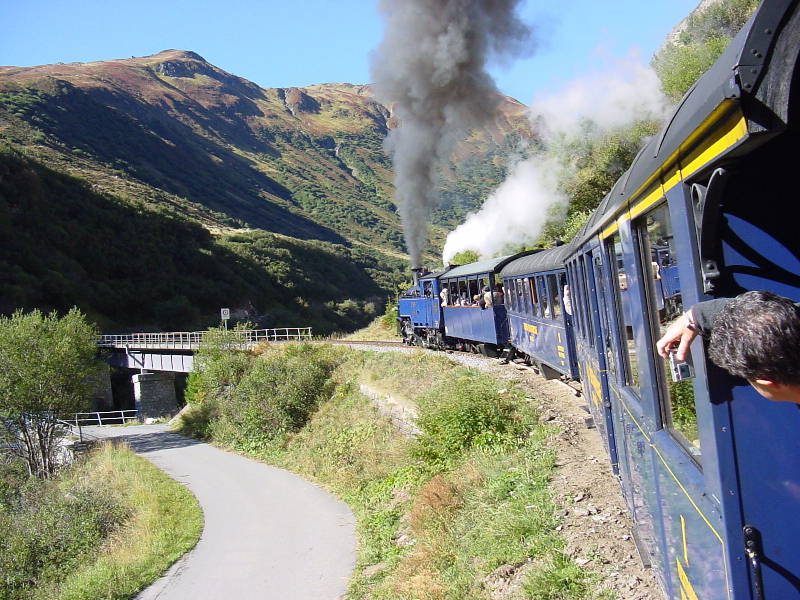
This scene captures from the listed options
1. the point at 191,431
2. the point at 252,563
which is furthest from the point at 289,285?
the point at 252,563

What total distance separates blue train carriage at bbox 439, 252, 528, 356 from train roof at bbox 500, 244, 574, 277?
27.1 inches

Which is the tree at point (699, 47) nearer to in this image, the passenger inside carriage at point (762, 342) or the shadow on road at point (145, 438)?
the passenger inside carriage at point (762, 342)

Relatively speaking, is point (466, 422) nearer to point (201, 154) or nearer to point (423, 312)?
point (423, 312)

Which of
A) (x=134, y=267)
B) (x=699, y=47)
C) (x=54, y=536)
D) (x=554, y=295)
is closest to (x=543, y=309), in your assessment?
(x=554, y=295)

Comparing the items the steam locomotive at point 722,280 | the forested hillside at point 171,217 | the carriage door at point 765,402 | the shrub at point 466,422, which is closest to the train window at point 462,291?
the shrub at point 466,422

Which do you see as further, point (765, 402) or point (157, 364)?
point (157, 364)

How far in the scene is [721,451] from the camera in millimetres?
2203

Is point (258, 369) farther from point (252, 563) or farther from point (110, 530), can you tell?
point (252, 563)

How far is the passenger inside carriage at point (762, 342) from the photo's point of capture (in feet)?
5.27


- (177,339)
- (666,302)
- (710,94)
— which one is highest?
(177,339)

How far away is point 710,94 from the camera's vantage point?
2.02 m

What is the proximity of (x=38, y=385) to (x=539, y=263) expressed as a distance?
25.9m

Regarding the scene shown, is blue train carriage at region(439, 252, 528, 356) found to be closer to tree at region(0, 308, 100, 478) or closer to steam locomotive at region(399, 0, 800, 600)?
steam locomotive at region(399, 0, 800, 600)

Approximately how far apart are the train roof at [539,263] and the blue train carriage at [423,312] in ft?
22.0
